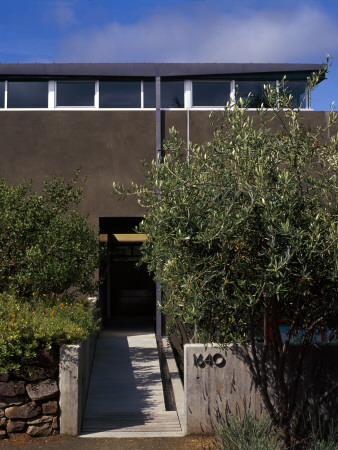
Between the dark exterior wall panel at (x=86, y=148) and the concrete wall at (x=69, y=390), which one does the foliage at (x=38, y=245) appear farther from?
the dark exterior wall panel at (x=86, y=148)

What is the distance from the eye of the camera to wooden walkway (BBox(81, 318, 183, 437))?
8828 mm

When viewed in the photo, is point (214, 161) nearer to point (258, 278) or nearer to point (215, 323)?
point (258, 278)

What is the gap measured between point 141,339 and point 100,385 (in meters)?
5.12

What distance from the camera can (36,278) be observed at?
11.2 meters

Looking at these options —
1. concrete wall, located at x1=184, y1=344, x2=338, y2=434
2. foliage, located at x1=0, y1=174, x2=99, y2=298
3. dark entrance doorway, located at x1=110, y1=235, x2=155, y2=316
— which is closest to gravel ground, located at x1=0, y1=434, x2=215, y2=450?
concrete wall, located at x1=184, y1=344, x2=338, y2=434

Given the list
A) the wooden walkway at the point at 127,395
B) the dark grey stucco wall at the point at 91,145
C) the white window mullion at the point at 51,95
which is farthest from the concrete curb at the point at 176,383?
the white window mullion at the point at 51,95

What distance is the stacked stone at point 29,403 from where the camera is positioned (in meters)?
8.41

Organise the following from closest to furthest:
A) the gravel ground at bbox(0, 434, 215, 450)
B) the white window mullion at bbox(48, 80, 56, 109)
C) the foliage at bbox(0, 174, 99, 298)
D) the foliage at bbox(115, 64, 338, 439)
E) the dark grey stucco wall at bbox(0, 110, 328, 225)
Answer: the foliage at bbox(115, 64, 338, 439), the gravel ground at bbox(0, 434, 215, 450), the foliage at bbox(0, 174, 99, 298), the dark grey stucco wall at bbox(0, 110, 328, 225), the white window mullion at bbox(48, 80, 56, 109)

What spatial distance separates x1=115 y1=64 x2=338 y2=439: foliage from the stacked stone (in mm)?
2944

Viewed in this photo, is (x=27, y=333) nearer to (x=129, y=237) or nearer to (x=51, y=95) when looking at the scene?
(x=51, y=95)

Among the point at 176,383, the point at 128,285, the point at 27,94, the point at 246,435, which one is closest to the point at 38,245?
the point at 176,383

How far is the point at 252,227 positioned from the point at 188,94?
38.6 feet

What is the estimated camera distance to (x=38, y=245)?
11.3 m

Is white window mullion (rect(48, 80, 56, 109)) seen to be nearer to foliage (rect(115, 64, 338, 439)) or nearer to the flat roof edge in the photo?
the flat roof edge
